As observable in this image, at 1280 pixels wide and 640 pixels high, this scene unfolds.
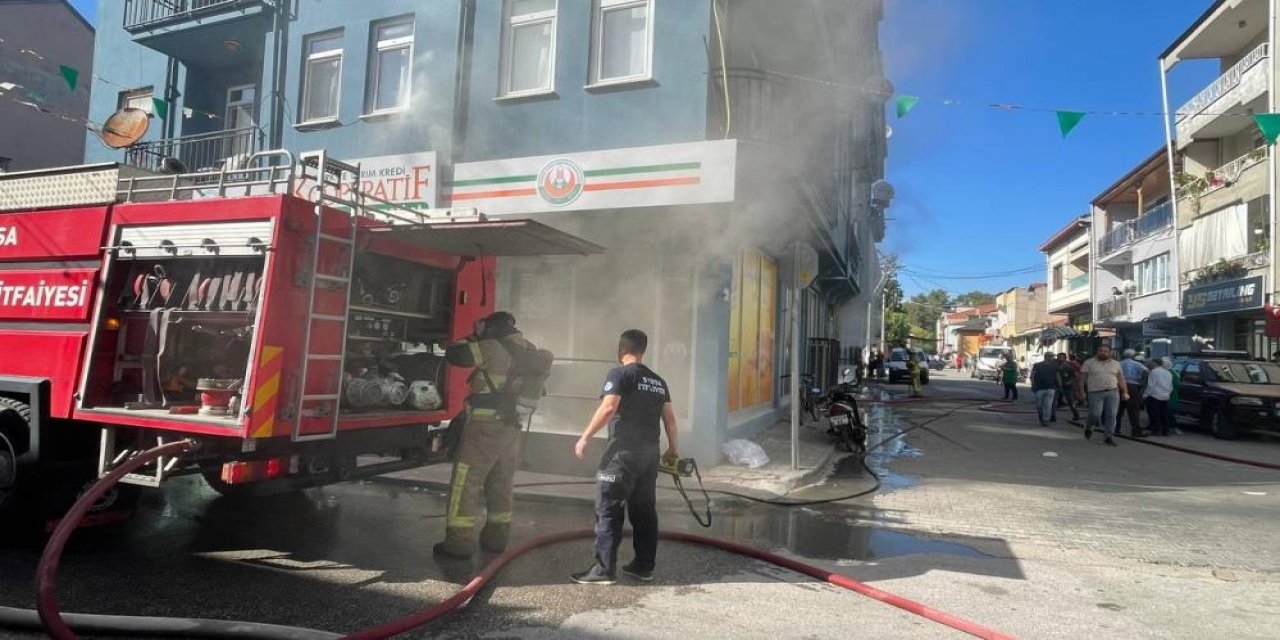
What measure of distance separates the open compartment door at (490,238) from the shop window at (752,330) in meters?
3.76

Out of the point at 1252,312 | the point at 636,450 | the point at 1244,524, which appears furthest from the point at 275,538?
the point at 1252,312

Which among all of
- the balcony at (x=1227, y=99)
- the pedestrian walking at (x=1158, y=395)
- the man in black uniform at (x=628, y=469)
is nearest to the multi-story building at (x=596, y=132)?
the man in black uniform at (x=628, y=469)

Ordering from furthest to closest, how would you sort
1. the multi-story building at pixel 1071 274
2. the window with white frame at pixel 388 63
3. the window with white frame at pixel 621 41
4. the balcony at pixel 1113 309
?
1. the multi-story building at pixel 1071 274
2. the balcony at pixel 1113 309
3. the window with white frame at pixel 388 63
4. the window with white frame at pixel 621 41

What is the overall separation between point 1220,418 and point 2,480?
1609 cm

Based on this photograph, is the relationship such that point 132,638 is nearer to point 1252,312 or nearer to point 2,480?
point 2,480

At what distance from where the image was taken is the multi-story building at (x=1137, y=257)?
23406 millimetres

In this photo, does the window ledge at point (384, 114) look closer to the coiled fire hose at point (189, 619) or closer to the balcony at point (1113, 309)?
the coiled fire hose at point (189, 619)

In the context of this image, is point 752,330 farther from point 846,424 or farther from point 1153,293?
point 1153,293

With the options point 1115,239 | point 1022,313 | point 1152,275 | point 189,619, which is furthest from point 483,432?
point 1022,313

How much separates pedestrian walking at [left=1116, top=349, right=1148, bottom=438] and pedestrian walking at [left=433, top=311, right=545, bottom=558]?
11735 millimetres

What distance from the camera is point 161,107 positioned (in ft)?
36.2

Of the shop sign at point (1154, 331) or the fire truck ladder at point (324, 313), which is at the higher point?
the shop sign at point (1154, 331)

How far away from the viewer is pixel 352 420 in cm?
450

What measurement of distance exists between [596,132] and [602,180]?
814mm
